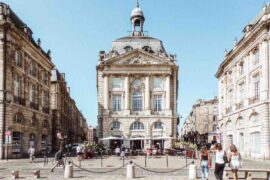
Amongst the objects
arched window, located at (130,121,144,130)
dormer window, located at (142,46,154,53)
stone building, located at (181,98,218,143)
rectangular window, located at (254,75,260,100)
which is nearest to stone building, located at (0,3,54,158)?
arched window, located at (130,121,144,130)

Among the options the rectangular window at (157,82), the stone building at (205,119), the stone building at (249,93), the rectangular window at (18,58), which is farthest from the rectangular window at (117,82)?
the stone building at (205,119)

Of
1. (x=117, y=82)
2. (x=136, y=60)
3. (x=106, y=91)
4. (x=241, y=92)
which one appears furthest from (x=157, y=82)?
(x=241, y=92)

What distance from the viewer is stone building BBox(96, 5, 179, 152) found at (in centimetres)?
5822

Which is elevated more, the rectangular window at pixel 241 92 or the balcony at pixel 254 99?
the rectangular window at pixel 241 92

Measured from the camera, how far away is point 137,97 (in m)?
59.7

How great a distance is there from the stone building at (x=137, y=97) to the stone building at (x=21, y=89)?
32.7 feet

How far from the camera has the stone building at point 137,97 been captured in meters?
58.2

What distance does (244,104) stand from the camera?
135ft

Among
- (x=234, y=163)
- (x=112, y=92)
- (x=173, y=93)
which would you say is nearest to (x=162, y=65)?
(x=173, y=93)

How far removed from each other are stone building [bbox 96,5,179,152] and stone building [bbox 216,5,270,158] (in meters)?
9.63

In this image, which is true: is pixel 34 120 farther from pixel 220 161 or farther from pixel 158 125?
pixel 220 161

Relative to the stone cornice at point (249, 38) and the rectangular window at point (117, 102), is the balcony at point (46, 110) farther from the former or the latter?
the stone cornice at point (249, 38)

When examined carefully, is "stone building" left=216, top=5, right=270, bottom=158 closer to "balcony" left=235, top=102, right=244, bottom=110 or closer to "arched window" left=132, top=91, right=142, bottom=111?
"balcony" left=235, top=102, right=244, bottom=110

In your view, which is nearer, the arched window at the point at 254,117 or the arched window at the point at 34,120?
the arched window at the point at 254,117
